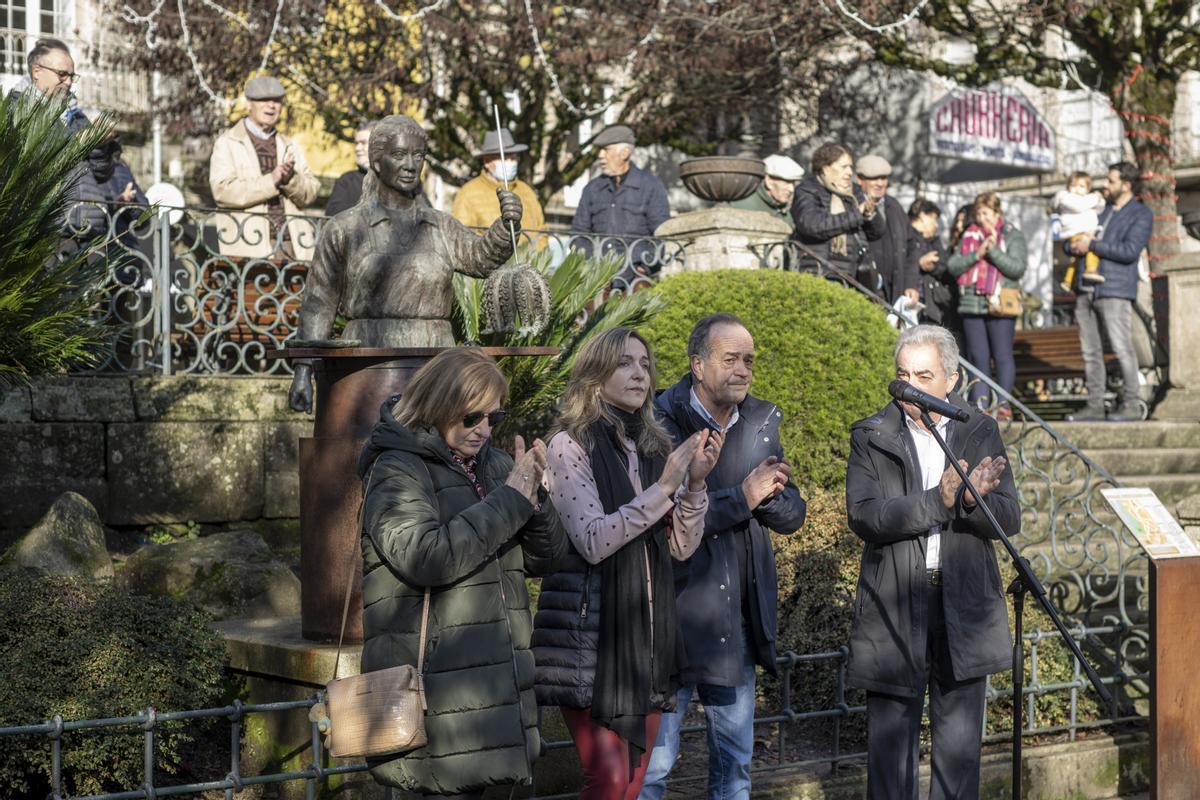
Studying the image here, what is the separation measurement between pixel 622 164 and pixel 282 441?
3.60m

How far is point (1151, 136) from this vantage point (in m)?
17.7

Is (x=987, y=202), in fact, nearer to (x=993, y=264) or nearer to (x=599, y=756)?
(x=993, y=264)

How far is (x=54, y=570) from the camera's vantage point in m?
7.36

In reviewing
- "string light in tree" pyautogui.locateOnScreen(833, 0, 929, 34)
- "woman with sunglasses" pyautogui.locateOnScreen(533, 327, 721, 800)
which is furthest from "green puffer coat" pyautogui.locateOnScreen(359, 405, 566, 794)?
"string light in tree" pyautogui.locateOnScreen(833, 0, 929, 34)

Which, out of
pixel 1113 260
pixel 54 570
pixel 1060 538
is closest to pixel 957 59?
pixel 1113 260

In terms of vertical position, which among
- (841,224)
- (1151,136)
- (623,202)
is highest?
(1151,136)

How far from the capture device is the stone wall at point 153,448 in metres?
9.09

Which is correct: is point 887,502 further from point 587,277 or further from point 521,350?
point 587,277

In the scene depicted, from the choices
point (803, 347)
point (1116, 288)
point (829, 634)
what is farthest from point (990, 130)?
point (829, 634)

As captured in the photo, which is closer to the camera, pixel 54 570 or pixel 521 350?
pixel 521 350

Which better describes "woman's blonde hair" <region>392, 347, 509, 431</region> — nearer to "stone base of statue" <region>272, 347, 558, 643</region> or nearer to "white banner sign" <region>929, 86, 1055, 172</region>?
"stone base of statue" <region>272, 347, 558, 643</region>

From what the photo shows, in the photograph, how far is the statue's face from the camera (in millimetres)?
5980

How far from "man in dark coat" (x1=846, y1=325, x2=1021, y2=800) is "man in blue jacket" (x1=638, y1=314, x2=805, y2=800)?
387mm

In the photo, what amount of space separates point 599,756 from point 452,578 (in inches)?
38.8
